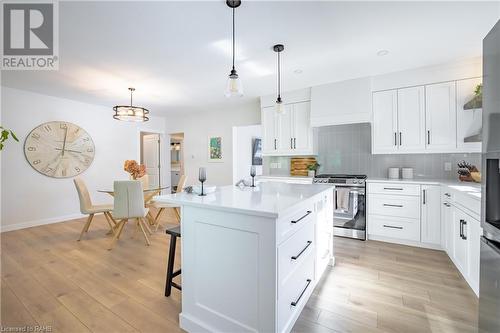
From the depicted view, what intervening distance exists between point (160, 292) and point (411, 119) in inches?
148

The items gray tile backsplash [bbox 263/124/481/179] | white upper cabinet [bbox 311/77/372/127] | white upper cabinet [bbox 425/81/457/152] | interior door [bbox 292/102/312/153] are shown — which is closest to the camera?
white upper cabinet [bbox 425/81/457/152]

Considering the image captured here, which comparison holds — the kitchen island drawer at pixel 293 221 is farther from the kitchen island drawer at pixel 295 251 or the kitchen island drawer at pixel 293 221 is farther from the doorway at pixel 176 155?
the doorway at pixel 176 155

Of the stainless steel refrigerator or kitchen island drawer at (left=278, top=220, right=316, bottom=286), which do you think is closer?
the stainless steel refrigerator

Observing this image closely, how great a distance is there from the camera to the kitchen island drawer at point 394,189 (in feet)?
9.88

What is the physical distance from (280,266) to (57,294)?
206 cm

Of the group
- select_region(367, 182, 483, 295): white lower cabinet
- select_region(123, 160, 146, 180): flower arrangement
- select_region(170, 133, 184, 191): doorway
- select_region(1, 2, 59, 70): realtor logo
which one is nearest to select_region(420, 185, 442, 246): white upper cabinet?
select_region(367, 182, 483, 295): white lower cabinet

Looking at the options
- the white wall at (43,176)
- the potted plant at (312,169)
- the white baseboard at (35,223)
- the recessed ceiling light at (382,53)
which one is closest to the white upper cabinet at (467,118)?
the recessed ceiling light at (382,53)

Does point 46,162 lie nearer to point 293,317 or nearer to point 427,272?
point 293,317

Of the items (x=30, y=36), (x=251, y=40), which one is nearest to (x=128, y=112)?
(x=30, y=36)

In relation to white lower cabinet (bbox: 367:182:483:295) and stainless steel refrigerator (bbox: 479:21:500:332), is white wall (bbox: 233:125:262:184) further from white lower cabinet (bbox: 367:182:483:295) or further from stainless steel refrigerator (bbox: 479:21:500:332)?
stainless steel refrigerator (bbox: 479:21:500:332)

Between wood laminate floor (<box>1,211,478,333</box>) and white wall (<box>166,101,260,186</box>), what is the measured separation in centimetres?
274

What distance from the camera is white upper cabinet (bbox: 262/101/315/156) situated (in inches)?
158

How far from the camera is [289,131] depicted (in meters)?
4.17

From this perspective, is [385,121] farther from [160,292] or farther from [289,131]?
[160,292]
